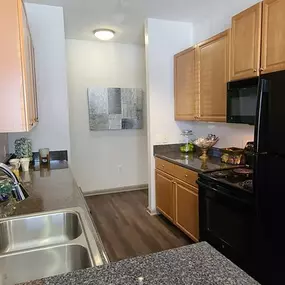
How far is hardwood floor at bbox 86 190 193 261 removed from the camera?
9.22ft

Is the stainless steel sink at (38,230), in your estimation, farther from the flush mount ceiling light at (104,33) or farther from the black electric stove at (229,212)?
the flush mount ceiling light at (104,33)

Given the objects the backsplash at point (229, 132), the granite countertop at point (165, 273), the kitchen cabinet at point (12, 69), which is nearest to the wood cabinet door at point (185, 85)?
the backsplash at point (229, 132)

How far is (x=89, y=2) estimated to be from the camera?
284 cm

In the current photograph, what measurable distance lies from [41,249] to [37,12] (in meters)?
2.72

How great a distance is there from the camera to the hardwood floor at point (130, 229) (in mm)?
2811

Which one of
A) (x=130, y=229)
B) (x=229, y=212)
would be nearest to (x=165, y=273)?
(x=229, y=212)

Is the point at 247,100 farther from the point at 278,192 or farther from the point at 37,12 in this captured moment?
the point at 37,12

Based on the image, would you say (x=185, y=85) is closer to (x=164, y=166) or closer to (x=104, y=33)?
(x=164, y=166)

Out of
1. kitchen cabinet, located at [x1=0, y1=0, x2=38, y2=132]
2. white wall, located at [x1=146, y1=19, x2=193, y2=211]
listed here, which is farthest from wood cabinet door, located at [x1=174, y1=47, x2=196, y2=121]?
kitchen cabinet, located at [x1=0, y1=0, x2=38, y2=132]

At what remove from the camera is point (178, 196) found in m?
3.00

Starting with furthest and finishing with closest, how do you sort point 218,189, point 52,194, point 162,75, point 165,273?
point 162,75 < point 218,189 < point 52,194 < point 165,273

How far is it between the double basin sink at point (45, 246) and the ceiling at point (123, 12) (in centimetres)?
239

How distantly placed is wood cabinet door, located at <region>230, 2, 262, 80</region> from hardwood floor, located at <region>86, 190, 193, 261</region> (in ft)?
6.18

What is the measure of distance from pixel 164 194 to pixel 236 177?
1341 millimetres
